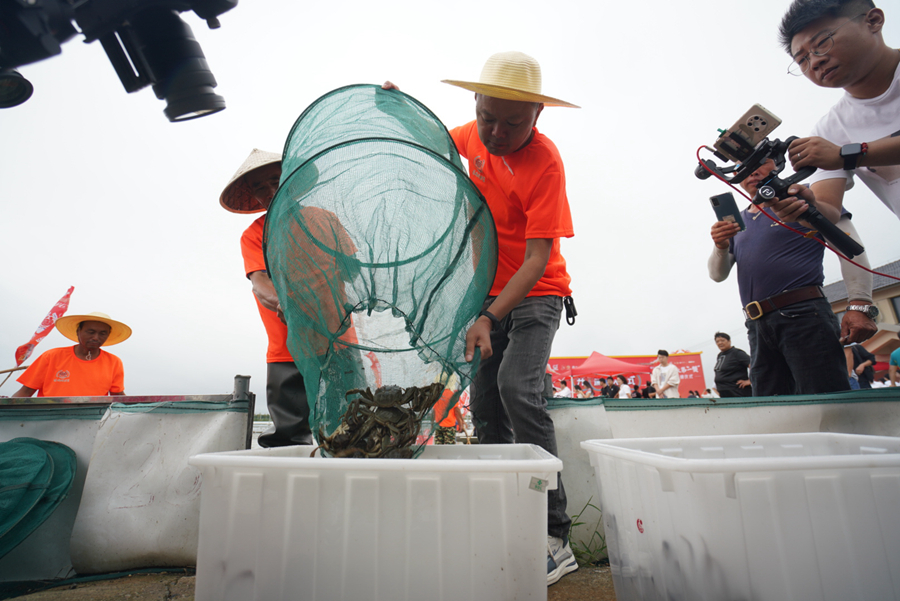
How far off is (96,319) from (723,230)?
4937 mm

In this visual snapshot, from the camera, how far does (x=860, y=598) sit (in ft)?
2.97

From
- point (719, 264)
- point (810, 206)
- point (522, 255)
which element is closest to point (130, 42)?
point (522, 255)

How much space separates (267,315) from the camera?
2.50 meters

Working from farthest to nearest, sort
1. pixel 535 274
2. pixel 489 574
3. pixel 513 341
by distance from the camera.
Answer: pixel 513 341, pixel 535 274, pixel 489 574

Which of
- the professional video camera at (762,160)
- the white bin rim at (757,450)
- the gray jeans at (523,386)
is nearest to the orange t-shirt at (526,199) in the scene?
the gray jeans at (523,386)

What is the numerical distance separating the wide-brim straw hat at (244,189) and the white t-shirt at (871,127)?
2.72 m

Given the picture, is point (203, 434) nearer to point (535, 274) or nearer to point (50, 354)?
point (535, 274)

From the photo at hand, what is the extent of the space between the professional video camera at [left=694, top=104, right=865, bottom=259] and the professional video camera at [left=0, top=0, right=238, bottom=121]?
2.42 meters

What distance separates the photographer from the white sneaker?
1.62 metres

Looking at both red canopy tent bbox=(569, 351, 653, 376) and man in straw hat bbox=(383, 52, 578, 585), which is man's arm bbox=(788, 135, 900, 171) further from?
red canopy tent bbox=(569, 351, 653, 376)

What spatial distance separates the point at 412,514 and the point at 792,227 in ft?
8.46

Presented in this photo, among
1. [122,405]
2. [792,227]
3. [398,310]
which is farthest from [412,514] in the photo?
[792,227]

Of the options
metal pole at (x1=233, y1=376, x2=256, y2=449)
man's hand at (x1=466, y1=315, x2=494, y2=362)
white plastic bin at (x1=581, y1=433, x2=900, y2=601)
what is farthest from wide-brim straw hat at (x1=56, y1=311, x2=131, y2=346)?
white plastic bin at (x1=581, y1=433, x2=900, y2=601)

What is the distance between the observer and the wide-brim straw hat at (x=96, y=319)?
3971mm
